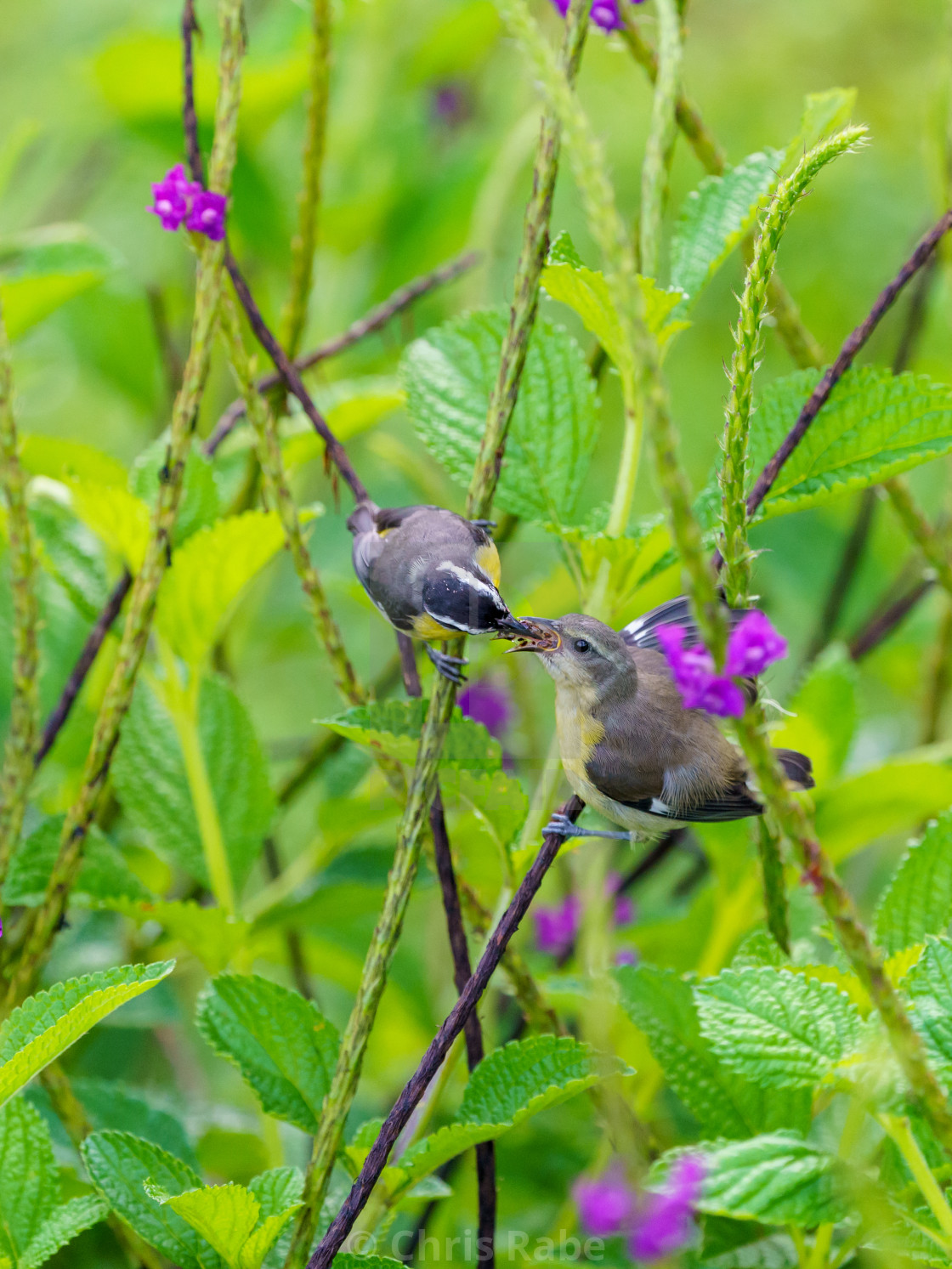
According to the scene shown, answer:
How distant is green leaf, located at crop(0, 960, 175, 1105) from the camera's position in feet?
1.37

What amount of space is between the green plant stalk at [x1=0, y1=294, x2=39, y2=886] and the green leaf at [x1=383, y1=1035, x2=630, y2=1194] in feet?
0.80

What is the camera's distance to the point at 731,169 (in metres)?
Result: 0.62

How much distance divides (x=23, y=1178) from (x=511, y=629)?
0.32 m

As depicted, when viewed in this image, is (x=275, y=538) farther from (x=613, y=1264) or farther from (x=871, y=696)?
(x=871, y=696)

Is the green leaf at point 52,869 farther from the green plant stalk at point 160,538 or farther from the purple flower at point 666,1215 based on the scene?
the purple flower at point 666,1215

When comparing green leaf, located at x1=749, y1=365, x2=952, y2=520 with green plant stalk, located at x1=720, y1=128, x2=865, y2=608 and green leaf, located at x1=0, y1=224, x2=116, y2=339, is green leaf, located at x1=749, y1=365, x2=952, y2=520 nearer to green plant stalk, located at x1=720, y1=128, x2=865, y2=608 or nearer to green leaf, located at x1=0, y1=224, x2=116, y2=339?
green plant stalk, located at x1=720, y1=128, x2=865, y2=608

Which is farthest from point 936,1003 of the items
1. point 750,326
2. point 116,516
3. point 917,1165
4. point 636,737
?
point 116,516

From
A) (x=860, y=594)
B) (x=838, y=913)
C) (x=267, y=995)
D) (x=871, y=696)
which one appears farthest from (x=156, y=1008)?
(x=871, y=696)

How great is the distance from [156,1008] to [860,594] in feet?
2.75

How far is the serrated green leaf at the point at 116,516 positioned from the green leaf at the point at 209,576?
0.02 metres

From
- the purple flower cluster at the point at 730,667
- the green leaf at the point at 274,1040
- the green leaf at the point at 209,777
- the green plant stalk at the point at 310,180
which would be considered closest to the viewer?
the purple flower cluster at the point at 730,667

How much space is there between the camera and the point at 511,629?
0.54 metres

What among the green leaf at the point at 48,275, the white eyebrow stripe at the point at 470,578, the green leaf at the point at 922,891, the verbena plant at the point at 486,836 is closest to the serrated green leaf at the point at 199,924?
the verbena plant at the point at 486,836

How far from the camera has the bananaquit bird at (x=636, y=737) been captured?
528 millimetres
